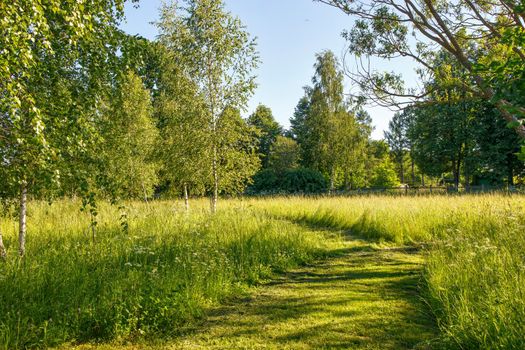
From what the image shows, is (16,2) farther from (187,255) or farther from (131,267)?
(187,255)

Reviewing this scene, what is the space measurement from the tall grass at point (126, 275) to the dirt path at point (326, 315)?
0.47m

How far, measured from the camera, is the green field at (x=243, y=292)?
3.70 meters

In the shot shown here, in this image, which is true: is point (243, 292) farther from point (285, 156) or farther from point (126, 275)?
point (285, 156)

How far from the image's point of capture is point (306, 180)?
31703 mm

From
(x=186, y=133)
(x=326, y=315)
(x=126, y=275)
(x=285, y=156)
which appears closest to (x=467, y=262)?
(x=326, y=315)

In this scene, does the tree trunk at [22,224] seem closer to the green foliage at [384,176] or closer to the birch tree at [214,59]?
the birch tree at [214,59]

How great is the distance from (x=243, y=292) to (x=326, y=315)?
4.95 feet

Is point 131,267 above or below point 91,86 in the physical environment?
below

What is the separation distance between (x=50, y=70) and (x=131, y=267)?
3.05 metres

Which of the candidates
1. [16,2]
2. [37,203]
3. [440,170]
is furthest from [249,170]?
[440,170]

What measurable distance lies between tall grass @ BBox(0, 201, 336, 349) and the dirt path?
47cm

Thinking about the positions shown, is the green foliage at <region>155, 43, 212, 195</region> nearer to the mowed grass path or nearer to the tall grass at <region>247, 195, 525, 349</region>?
the tall grass at <region>247, 195, 525, 349</region>

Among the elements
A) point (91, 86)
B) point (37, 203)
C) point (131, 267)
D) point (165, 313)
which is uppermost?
point (91, 86)

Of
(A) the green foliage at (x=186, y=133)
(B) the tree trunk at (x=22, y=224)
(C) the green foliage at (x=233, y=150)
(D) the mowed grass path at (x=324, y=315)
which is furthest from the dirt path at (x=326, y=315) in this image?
(A) the green foliage at (x=186, y=133)
